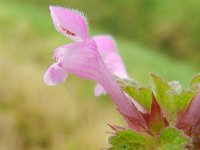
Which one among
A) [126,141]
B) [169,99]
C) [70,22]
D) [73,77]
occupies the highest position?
[73,77]

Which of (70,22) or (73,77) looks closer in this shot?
(70,22)

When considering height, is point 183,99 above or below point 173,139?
above

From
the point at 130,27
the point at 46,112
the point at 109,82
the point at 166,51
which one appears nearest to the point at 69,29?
the point at 109,82

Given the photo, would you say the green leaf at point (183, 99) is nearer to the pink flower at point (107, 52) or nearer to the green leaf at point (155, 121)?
the green leaf at point (155, 121)

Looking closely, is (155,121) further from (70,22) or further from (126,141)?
(70,22)

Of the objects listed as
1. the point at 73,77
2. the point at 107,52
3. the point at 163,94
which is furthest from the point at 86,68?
the point at 73,77

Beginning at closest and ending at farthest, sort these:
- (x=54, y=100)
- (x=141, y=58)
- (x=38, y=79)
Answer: (x=54, y=100) < (x=38, y=79) < (x=141, y=58)

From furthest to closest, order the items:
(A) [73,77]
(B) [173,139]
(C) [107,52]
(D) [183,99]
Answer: (A) [73,77] < (C) [107,52] < (D) [183,99] < (B) [173,139]

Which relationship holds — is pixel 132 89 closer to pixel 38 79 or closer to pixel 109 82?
pixel 109 82
